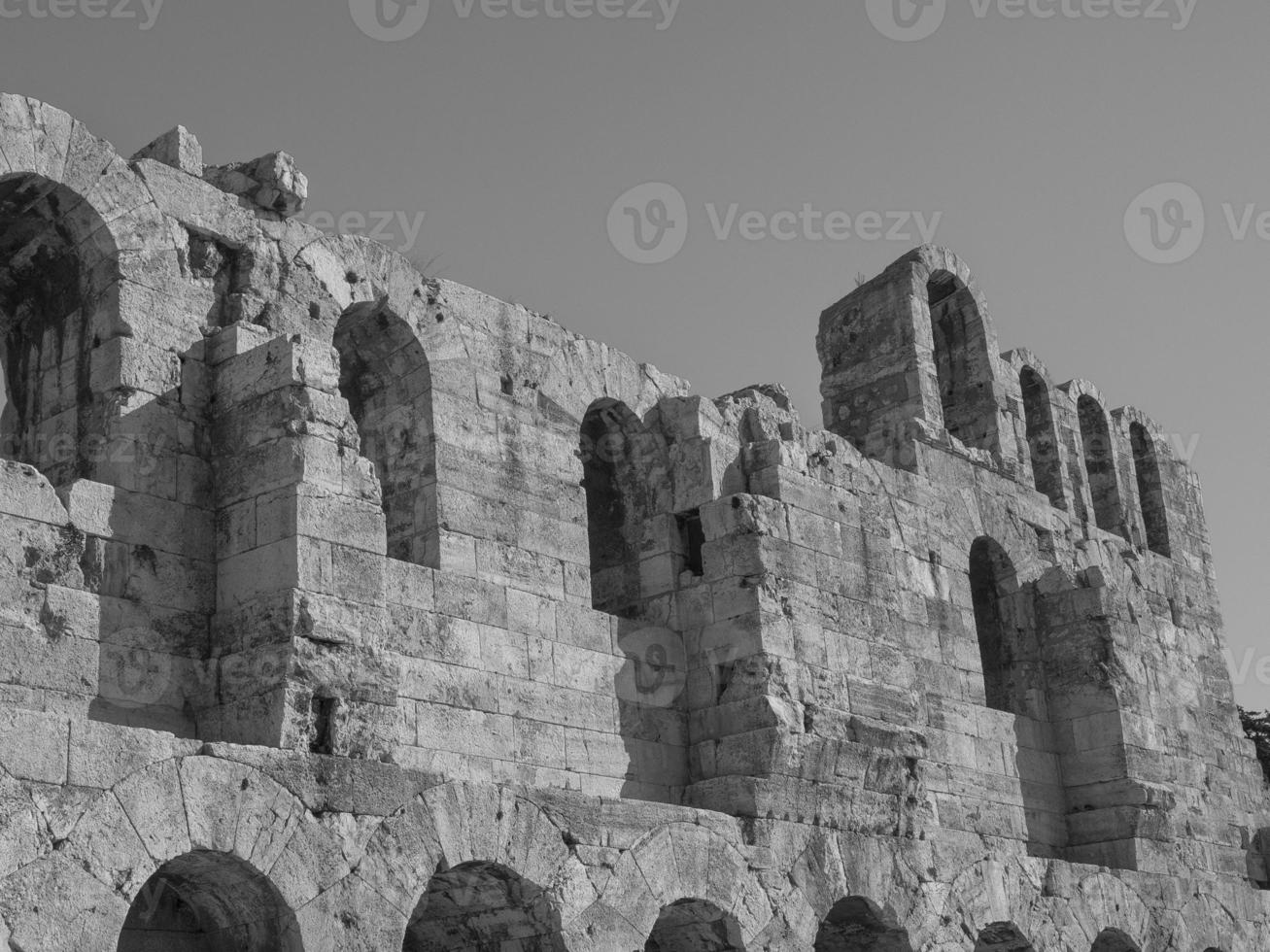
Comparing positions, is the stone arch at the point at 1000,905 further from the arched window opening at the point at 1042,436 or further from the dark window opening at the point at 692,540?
the arched window opening at the point at 1042,436

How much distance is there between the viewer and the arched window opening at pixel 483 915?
31.5 feet

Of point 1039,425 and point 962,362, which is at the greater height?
point 962,362

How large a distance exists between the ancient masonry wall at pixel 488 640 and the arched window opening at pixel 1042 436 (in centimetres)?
126

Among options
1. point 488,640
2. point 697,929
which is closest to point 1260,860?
point 697,929

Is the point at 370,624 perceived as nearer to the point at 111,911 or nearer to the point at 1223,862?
the point at 111,911

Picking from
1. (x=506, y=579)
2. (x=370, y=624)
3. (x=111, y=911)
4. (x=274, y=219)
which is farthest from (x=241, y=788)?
(x=274, y=219)

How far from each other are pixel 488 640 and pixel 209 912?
2.82 metres

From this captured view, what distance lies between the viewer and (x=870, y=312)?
55.2ft

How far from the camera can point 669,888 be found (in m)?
10.3

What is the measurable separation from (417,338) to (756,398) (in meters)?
3.59

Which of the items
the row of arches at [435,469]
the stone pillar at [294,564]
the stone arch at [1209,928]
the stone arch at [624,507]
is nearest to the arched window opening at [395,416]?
the row of arches at [435,469]

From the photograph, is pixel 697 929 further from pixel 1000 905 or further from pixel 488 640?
pixel 1000 905

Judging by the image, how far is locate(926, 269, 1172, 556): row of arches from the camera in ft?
56.7

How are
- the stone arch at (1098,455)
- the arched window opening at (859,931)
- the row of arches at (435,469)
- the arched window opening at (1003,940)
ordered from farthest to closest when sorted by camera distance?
the stone arch at (1098,455) < the arched window opening at (1003,940) < the arched window opening at (859,931) < the row of arches at (435,469)
